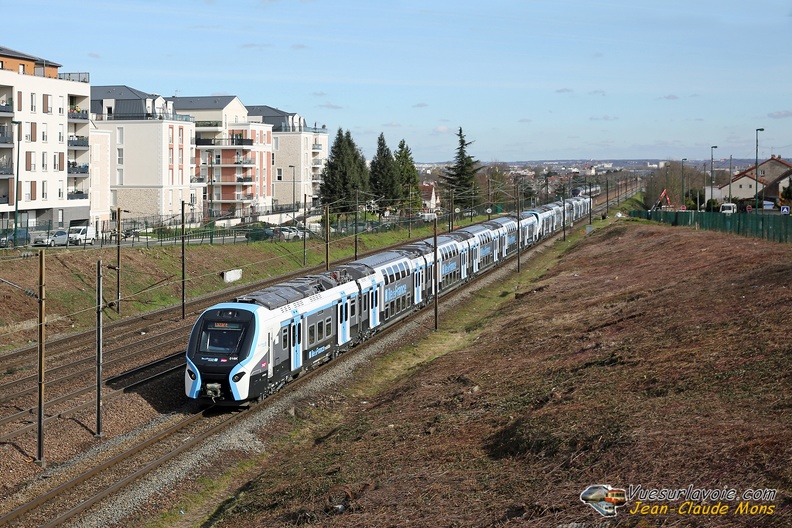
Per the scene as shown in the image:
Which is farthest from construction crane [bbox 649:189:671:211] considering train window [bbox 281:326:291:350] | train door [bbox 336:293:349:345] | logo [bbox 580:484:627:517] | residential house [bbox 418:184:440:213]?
logo [bbox 580:484:627:517]

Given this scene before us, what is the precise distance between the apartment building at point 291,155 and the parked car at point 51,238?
5285cm

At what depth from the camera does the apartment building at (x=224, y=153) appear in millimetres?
100125

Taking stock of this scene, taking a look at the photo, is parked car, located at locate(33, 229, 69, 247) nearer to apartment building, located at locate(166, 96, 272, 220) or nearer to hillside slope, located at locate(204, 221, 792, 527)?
hillside slope, located at locate(204, 221, 792, 527)

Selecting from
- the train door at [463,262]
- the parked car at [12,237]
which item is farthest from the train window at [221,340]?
the parked car at [12,237]

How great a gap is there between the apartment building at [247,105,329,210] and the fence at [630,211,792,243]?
45.2m

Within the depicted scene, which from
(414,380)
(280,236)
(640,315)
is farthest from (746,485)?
(280,236)

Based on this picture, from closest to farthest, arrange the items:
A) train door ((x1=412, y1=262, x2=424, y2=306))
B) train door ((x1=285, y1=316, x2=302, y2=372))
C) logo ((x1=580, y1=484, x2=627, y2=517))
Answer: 1. logo ((x1=580, y1=484, x2=627, y2=517))
2. train door ((x1=285, y1=316, x2=302, y2=372))
3. train door ((x1=412, y1=262, x2=424, y2=306))

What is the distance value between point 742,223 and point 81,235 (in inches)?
1889

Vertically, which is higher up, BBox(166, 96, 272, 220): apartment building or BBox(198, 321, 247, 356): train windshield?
BBox(166, 96, 272, 220): apartment building

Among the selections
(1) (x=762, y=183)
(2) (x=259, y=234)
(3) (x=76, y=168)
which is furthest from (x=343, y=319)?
(1) (x=762, y=183)

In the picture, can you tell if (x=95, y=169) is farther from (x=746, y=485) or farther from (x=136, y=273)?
(x=746, y=485)

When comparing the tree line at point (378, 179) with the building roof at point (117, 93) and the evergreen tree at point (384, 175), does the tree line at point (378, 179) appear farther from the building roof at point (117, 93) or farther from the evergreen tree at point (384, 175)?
the building roof at point (117, 93)

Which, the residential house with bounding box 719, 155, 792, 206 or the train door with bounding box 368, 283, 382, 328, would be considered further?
the residential house with bounding box 719, 155, 792, 206

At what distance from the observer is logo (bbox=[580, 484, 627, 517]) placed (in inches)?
565
